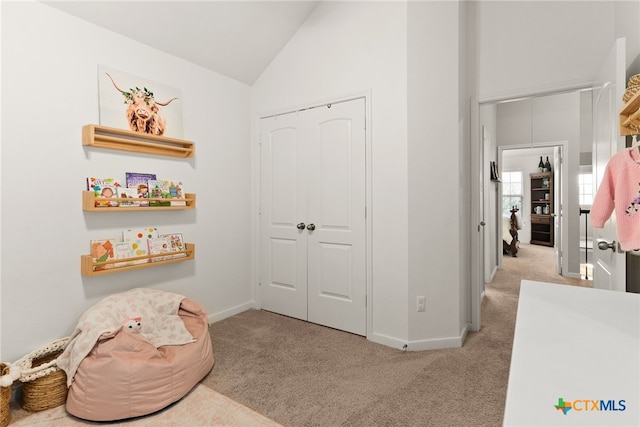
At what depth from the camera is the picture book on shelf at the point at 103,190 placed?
2252 mm

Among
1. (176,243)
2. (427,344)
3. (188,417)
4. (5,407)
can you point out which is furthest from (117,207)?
(427,344)

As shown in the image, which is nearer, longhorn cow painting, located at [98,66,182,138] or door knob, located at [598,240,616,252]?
door knob, located at [598,240,616,252]

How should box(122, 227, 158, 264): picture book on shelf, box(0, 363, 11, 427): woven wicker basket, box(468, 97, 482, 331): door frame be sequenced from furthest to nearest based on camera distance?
box(468, 97, 482, 331): door frame < box(122, 227, 158, 264): picture book on shelf < box(0, 363, 11, 427): woven wicker basket

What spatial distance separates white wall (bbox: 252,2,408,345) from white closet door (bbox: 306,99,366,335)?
0.13 metres

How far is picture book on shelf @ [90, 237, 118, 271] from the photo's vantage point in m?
2.27

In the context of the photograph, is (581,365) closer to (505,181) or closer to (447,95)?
(447,95)

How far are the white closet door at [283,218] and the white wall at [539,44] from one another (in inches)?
68.7

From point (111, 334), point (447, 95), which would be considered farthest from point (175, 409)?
point (447, 95)

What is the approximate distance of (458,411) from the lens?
180 centimetres

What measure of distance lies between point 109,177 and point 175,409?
162cm

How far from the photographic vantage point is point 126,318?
2.17m

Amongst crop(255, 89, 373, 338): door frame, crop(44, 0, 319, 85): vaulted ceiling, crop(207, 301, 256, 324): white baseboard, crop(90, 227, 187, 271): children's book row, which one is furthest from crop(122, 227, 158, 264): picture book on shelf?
crop(44, 0, 319, 85): vaulted ceiling

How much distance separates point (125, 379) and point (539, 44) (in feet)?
11.8

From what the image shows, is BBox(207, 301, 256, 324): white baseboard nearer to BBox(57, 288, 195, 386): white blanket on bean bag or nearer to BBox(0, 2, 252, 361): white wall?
BBox(0, 2, 252, 361): white wall
